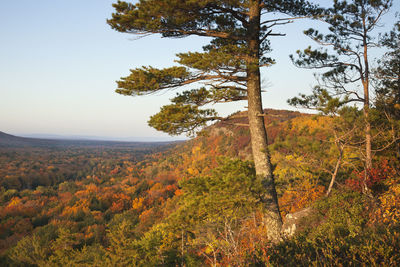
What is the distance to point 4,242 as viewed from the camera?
20.1 metres

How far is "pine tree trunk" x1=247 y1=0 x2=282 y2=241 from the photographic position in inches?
231

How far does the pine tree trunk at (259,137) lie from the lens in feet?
19.3

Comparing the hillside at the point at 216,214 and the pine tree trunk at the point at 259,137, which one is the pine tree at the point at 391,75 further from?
the pine tree trunk at the point at 259,137

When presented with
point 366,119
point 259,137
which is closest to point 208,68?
point 259,137

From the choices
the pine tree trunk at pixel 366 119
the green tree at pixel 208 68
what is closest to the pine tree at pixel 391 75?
the pine tree trunk at pixel 366 119

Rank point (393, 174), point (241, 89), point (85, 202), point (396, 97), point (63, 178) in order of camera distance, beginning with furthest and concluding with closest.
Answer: point (63, 178) < point (85, 202) < point (396, 97) < point (393, 174) < point (241, 89)

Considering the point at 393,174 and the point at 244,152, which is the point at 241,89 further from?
the point at 244,152

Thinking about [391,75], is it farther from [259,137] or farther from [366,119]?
[259,137]

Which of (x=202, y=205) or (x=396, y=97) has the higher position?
(x=396, y=97)

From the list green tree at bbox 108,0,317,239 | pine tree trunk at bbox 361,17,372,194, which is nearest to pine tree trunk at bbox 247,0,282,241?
green tree at bbox 108,0,317,239

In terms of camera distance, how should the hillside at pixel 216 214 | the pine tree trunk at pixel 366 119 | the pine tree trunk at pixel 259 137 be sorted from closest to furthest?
the hillside at pixel 216 214 < the pine tree trunk at pixel 259 137 < the pine tree trunk at pixel 366 119

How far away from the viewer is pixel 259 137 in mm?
6094

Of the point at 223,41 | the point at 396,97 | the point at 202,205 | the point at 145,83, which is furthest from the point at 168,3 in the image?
the point at 396,97

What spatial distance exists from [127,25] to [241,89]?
391 centimetres
